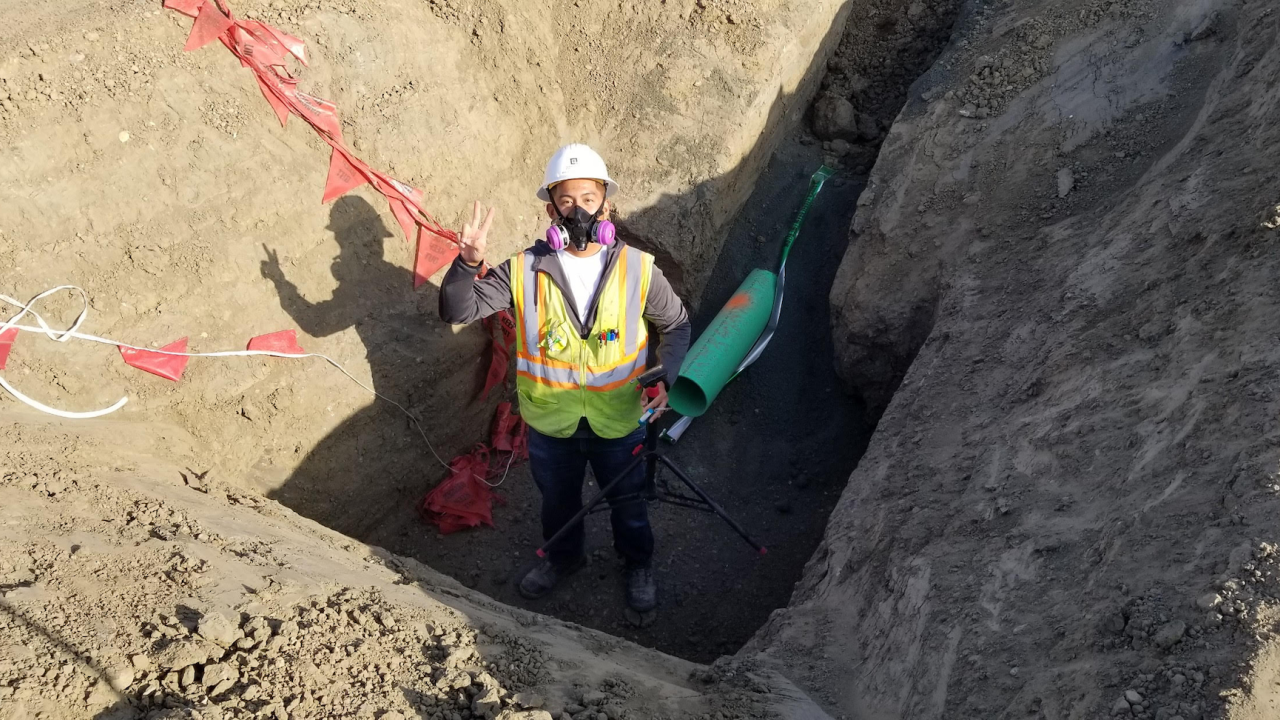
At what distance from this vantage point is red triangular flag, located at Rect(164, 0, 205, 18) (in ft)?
16.2

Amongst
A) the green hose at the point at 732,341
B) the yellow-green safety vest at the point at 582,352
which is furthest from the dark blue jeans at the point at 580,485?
the green hose at the point at 732,341

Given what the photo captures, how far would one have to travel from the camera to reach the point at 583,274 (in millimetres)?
4168

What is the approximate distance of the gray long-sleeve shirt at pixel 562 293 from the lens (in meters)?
3.97

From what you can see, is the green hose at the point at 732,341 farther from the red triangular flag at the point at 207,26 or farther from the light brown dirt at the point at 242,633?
the red triangular flag at the point at 207,26

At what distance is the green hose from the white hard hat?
1.81m

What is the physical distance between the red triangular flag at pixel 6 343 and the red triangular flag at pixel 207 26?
1.84 metres

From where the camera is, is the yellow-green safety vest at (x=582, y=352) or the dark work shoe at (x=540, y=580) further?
the dark work shoe at (x=540, y=580)

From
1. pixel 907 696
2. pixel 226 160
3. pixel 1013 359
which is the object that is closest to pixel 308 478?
pixel 226 160

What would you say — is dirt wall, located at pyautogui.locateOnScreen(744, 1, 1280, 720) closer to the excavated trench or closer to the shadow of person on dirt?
the excavated trench

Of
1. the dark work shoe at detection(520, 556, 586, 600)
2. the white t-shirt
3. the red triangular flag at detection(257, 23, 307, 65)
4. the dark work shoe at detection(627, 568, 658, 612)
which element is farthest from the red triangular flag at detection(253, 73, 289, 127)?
the dark work shoe at detection(627, 568, 658, 612)

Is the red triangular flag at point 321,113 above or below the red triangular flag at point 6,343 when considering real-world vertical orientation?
above

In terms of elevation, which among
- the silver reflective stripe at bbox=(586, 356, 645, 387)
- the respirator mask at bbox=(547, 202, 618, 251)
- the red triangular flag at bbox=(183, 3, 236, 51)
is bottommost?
the silver reflective stripe at bbox=(586, 356, 645, 387)

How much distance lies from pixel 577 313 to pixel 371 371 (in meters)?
1.71

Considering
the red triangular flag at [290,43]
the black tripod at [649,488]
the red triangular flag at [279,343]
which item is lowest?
the red triangular flag at [279,343]
